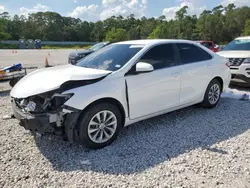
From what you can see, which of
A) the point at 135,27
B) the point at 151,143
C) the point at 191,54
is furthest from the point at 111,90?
the point at 135,27

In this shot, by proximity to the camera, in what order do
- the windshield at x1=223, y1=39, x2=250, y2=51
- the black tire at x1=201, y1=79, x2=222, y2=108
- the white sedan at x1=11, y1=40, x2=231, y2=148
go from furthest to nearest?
the windshield at x1=223, y1=39, x2=250, y2=51 → the black tire at x1=201, y1=79, x2=222, y2=108 → the white sedan at x1=11, y1=40, x2=231, y2=148

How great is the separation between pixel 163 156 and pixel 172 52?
6.78 feet

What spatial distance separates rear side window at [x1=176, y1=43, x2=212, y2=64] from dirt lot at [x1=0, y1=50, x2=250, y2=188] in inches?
48.3

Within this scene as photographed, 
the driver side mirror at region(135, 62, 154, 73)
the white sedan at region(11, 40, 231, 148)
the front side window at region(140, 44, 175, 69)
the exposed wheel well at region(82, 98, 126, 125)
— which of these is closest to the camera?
the white sedan at region(11, 40, 231, 148)

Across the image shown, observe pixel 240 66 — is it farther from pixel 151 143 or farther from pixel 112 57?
pixel 151 143

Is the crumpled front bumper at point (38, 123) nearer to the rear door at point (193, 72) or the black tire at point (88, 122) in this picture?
the black tire at point (88, 122)

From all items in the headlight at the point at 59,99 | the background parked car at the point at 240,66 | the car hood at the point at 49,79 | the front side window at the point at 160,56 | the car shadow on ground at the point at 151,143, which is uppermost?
the front side window at the point at 160,56

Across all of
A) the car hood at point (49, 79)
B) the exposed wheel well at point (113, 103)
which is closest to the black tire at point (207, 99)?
the exposed wheel well at point (113, 103)

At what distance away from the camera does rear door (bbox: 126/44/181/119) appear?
3910 millimetres

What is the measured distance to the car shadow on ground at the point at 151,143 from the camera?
127 inches

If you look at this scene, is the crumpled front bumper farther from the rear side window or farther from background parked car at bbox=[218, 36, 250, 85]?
background parked car at bbox=[218, 36, 250, 85]

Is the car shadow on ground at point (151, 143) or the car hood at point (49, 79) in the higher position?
the car hood at point (49, 79)

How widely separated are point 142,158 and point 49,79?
1769 millimetres

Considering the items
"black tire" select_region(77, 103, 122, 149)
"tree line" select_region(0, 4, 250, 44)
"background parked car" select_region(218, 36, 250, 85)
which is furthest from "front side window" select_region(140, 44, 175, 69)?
"tree line" select_region(0, 4, 250, 44)
